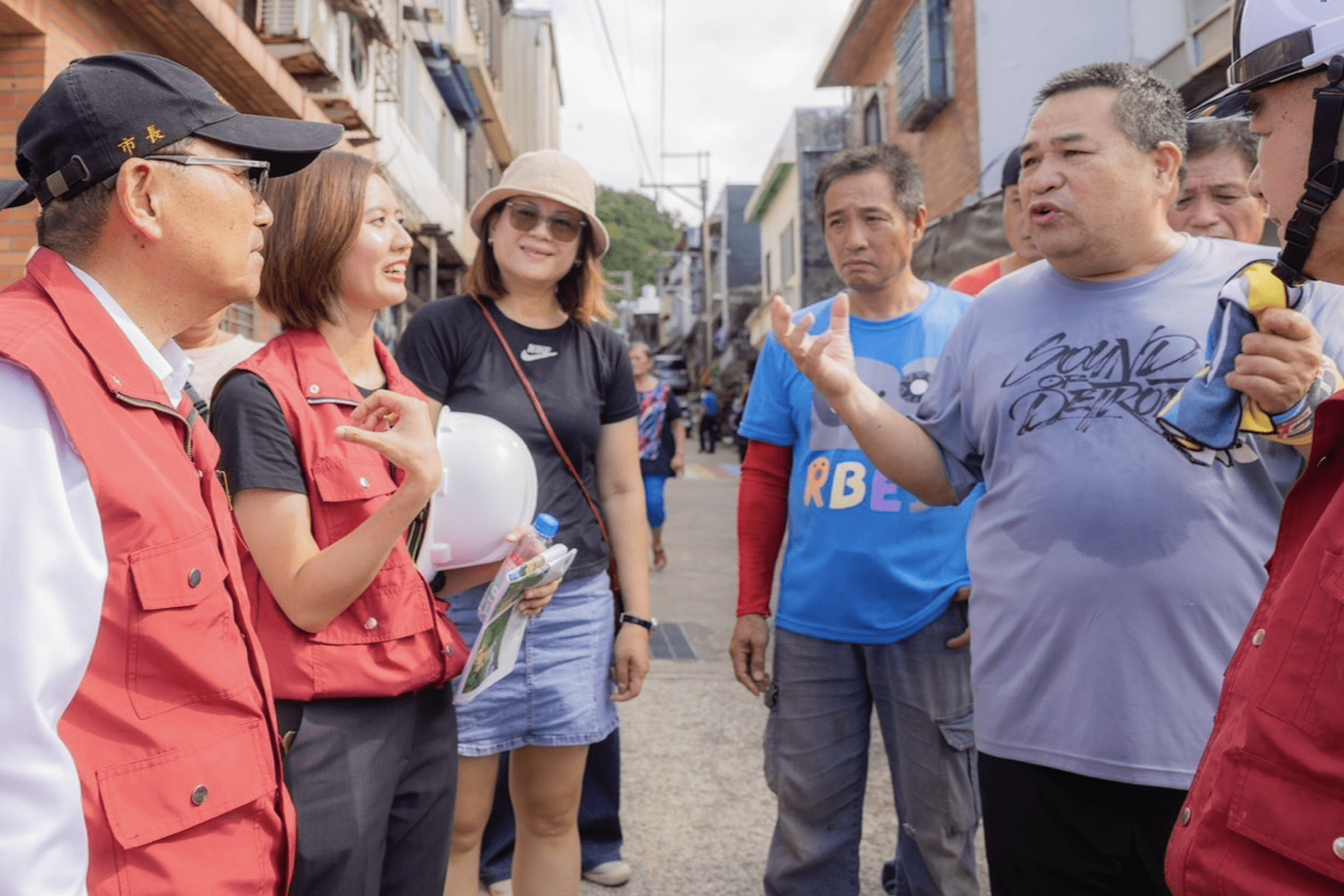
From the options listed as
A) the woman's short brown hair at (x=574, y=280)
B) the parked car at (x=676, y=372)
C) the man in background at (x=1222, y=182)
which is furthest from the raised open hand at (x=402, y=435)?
the parked car at (x=676, y=372)

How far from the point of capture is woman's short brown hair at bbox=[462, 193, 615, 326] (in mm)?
2854

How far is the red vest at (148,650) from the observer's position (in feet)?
3.99

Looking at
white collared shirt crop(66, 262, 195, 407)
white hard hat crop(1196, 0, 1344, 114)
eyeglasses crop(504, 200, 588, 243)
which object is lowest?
white collared shirt crop(66, 262, 195, 407)

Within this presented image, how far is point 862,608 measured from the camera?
8.96ft

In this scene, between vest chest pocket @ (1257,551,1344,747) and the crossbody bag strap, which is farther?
the crossbody bag strap

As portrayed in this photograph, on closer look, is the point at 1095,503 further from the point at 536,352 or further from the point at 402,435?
the point at 536,352

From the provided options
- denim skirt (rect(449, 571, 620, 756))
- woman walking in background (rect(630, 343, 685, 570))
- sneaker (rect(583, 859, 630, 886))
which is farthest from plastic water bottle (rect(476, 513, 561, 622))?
woman walking in background (rect(630, 343, 685, 570))

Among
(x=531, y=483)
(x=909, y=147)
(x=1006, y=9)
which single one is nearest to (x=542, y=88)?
(x=909, y=147)

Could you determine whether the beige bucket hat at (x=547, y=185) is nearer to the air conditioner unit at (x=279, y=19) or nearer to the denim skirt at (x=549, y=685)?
the denim skirt at (x=549, y=685)

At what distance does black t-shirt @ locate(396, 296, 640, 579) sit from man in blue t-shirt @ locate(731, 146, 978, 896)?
0.56 meters

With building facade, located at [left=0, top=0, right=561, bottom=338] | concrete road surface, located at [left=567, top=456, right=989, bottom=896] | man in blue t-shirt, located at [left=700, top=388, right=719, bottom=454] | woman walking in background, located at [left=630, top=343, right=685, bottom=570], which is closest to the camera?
concrete road surface, located at [left=567, top=456, right=989, bottom=896]

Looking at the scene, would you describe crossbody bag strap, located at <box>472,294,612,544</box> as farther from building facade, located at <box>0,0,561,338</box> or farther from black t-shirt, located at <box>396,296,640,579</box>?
building facade, located at <box>0,0,561,338</box>

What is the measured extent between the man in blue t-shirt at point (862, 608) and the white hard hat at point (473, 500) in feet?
3.09

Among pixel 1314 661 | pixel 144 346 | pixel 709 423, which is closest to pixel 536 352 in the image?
pixel 144 346
